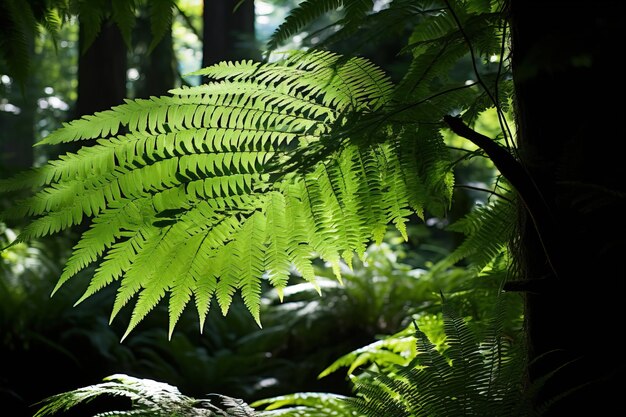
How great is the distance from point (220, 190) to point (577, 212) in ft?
2.02

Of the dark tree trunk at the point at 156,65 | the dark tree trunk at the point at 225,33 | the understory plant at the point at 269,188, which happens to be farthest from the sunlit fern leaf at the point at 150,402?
the dark tree trunk at the point at 156,65

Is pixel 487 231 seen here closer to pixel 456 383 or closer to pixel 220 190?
pixel 456 383

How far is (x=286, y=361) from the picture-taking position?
5516mm

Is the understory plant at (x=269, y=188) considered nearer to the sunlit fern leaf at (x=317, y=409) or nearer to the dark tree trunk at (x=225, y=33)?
the sunlit fern leaf at (x=317, y=409)

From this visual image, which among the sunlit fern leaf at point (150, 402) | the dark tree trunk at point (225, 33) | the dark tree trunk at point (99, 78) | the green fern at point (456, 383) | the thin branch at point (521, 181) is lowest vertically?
the sunlit fern leaf at point (150, 402)

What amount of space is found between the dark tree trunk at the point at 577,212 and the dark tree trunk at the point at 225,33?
6892mm

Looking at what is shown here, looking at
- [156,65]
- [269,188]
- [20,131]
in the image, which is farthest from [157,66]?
[269,188]

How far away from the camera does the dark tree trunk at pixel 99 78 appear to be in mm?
7180

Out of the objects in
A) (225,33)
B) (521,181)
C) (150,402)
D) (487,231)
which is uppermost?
(225,33)

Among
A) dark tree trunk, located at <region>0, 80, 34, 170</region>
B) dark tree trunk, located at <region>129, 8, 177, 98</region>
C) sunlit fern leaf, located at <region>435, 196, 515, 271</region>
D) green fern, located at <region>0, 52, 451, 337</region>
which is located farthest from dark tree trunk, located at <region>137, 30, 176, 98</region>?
green fern, located at <region>0, 52, 451, 337</region>

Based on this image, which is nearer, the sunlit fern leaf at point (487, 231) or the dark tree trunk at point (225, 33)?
the sunlit fern leaf at point (487, 231)

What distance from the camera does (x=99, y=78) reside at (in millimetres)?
7238

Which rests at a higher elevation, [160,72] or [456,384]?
[160,72]

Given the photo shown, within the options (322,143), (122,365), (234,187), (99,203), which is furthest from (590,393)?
(122,365)
